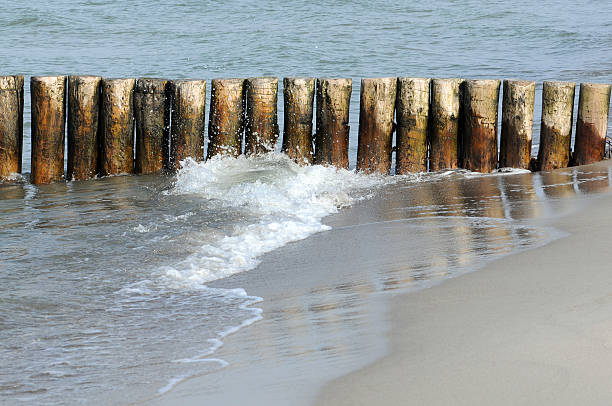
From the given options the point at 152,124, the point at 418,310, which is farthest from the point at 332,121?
the point at 418,310

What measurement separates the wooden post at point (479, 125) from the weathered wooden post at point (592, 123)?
817 mm

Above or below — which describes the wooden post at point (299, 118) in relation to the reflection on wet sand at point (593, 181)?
above

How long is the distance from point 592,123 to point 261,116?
10.4 feet

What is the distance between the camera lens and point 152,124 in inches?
293

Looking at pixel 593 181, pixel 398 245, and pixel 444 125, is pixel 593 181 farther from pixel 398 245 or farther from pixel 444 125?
pixel 398 245

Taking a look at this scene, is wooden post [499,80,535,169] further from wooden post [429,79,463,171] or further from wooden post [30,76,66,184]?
wooden post [30,76,66,184]

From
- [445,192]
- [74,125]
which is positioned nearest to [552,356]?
[445,192]

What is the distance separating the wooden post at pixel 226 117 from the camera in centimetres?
734

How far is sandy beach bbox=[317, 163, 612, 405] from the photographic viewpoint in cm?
254

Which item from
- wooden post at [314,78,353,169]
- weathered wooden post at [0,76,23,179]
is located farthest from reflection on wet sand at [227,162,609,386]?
weathered wooden post at [0,76,23,179]

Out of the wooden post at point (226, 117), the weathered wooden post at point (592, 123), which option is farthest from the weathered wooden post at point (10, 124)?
the weathered wooden post at point (592, 123)

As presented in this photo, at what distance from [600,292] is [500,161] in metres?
4.26

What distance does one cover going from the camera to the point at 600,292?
336 cm

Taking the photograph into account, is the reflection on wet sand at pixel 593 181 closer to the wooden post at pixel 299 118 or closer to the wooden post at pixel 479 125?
the wooden post at pixel 479 125
